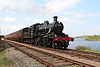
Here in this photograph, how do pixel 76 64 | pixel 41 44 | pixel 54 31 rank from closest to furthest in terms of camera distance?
pixel 76 64, pixel 54 31, pixel 41 44

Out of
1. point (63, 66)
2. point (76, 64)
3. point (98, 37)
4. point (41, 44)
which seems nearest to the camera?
point (63, 66)

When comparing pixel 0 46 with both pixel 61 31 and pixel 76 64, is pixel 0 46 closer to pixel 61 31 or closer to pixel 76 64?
pixel 61 31

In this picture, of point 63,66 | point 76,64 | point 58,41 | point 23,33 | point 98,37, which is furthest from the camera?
point 98,37

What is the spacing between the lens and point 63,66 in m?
7.56

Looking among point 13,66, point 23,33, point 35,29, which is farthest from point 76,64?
point 23,33

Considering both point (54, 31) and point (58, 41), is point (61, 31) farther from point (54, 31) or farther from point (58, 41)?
point (58, 41)

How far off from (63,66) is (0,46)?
12.8 metres

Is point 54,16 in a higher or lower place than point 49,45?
higher

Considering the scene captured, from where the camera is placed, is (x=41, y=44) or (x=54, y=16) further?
(x=41, y=44)

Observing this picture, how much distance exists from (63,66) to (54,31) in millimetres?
10491

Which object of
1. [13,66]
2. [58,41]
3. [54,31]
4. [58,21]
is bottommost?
[13,66]

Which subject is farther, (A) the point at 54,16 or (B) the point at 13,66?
(A) the point at 54,16

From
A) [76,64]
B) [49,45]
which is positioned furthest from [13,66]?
[49,45]

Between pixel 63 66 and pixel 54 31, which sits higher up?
pixel 54 31
